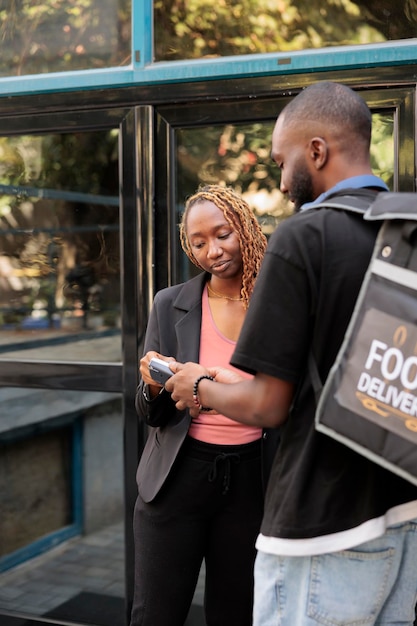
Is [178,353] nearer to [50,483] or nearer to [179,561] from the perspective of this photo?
[179,561]

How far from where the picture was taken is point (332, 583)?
1550mm

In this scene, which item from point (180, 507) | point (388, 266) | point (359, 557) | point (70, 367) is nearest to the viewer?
point (388, 266)

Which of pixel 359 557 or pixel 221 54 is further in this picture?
pixel 221 54

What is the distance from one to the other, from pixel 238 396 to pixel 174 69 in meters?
1.55

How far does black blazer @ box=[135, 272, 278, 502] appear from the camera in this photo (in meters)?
2.27

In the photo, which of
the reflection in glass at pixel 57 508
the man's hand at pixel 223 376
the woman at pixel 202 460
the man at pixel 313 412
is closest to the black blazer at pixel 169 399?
the woman at pixel 202 460

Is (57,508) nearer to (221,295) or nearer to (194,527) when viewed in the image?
(194,527)

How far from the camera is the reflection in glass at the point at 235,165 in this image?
9.14ft

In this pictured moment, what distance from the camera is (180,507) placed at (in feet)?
7.40

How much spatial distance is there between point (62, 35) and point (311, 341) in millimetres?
2017

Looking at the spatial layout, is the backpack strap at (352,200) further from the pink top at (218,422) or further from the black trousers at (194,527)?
the black trousers at (194,527)

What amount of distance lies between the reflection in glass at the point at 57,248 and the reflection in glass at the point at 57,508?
36 centimetres

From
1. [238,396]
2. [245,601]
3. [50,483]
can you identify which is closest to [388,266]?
[238,396]

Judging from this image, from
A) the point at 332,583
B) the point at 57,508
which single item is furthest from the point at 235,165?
the point at 57,508
